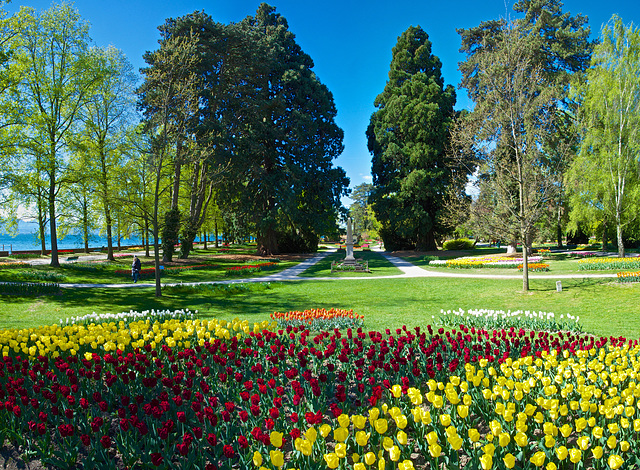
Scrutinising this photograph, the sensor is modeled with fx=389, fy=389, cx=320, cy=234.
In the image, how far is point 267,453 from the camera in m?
2.85

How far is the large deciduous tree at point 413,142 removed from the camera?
30.9 m

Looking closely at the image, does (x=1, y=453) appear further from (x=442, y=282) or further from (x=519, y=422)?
(x=442, y=282)

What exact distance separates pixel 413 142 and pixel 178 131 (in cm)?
2246

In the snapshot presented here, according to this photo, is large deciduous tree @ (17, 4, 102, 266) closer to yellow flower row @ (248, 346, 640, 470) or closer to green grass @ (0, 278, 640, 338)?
green grass @ (0, 278, 640, 338)

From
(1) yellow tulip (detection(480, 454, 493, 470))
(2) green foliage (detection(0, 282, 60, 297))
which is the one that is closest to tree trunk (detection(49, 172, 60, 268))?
(2) green foliage (detection(0, 282, 60, 297))

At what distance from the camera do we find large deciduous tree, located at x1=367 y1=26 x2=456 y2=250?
3092 cm

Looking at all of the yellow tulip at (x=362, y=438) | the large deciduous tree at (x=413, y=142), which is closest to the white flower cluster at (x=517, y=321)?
the yellow tulip at (x=362, y=438)

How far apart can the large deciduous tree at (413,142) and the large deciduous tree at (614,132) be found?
9.48 meters

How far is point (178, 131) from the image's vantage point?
14.2 m

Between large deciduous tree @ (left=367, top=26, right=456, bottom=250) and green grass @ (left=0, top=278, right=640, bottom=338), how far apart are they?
16.3 m

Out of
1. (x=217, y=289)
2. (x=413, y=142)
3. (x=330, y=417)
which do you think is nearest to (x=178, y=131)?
(x=217, y=289)

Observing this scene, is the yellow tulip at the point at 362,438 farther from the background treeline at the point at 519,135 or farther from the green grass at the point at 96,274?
the green grass at the point at 96,274

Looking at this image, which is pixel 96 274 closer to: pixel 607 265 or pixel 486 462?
pixel 486 462

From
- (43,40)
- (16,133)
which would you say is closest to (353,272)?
(16,133)
